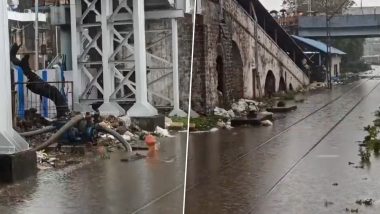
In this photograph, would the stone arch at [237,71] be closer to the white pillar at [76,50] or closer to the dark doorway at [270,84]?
the dark doorway at [270,84]

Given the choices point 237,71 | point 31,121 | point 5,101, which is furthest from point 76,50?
point 237,71

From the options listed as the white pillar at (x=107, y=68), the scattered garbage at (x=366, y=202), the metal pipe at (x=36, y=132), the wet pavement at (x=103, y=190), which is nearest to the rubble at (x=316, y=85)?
the white pillar at (x=107, y=68)

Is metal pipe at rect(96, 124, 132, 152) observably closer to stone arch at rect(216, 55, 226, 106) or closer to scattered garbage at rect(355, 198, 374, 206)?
scattered garbage at rect(355, 198, 374, 206)

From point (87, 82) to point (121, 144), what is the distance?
14.6 ft

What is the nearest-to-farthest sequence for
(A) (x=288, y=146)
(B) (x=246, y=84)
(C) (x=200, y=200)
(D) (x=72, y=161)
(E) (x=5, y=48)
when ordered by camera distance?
(C) (x=200, y=200), (E) (x=5, y=48), (D) (x=72, y=161), (A) (x=288, y=146), (B) (x=246, y=84)

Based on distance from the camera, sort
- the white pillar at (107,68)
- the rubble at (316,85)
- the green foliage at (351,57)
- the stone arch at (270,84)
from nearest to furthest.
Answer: the white pillar at (107,68) < the stone arch at (270,84) < the rubble at (316,85) < the green foliage at (351,57)

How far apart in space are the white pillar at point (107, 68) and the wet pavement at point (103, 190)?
4615mm

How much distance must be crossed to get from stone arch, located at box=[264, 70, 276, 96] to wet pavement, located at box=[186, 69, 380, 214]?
12.2 meters

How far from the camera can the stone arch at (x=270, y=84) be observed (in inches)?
1161

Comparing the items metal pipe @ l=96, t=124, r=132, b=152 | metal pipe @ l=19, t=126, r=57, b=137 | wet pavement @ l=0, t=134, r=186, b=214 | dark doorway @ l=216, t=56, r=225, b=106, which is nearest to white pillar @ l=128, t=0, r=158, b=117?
metal pipe @ l=96, t=124, r=132, b=152

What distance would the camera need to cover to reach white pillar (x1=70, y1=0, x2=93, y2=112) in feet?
53.3

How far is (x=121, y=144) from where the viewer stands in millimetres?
12969

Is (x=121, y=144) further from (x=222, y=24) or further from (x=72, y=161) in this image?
(x=222, y=24)

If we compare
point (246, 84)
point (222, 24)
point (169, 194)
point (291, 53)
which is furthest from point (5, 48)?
point (291, 53)
